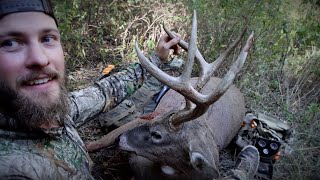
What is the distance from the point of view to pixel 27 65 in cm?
198

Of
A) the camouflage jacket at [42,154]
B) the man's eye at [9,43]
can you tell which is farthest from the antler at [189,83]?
the man's eye at [9,43]

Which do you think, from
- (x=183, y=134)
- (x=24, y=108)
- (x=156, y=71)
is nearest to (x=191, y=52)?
(x=156, y=71)

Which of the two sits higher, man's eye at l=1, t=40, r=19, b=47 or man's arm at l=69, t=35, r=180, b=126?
man's eye at l=1, t=40, r=19, b=47

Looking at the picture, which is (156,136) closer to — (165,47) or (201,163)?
(201,163)

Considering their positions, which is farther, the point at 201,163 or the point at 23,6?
the point at 201,163

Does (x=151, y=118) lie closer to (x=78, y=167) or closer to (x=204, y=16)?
(x=78, y=167)

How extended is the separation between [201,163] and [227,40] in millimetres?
2894

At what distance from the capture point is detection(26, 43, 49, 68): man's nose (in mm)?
1986

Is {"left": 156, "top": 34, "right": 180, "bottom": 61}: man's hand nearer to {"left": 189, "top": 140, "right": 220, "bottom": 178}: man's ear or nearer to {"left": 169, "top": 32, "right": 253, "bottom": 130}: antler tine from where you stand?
{"left": 169, "top": 32, "right": 253, "bottom": 130}: antler tine

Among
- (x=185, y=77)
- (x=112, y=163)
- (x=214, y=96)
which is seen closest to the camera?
(x=214, y=96)

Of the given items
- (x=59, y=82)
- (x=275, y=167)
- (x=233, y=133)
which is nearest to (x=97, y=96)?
(x=59, y=82)

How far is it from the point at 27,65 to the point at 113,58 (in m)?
3.61

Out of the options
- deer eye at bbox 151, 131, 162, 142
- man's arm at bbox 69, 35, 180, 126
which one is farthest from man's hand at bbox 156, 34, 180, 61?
deer eye at bbox 151, 131, 162, 142

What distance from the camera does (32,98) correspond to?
205cm
